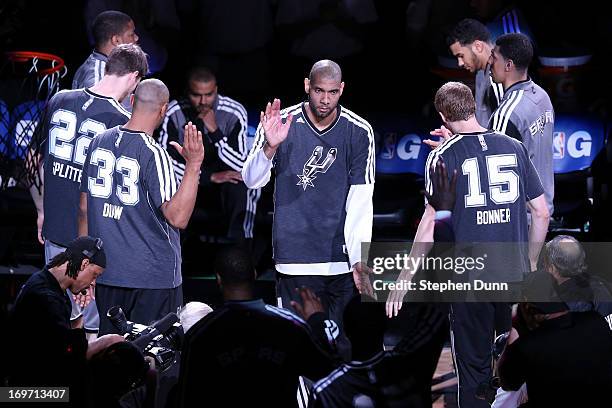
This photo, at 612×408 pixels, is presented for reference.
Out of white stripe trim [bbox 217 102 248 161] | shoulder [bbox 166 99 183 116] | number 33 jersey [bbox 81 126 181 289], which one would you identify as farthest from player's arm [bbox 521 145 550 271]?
shoulder [bbox 166 99 183 116]

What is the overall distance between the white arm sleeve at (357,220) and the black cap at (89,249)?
5.16 ft

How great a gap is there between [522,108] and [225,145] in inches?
121

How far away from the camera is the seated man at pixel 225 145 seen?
932cm

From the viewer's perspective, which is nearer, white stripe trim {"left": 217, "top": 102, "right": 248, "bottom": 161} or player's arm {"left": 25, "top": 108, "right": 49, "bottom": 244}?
player's arm {"left": 25, "top": 108, "right": 49, "bottom": 244}

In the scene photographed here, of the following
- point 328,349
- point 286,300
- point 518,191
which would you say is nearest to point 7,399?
point 328,349

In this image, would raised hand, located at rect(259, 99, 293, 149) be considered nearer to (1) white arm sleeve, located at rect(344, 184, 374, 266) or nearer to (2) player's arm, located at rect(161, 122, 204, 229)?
(2) player's arm, located at rect(161, 122, 204, 229)

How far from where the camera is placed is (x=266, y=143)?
648 cm

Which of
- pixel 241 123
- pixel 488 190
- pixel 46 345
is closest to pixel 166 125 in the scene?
pixel 241 123

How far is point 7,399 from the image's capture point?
201 inches

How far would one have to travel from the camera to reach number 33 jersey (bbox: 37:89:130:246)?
6.95 meters

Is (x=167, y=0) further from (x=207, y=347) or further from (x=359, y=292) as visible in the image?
(x=207, y=347)

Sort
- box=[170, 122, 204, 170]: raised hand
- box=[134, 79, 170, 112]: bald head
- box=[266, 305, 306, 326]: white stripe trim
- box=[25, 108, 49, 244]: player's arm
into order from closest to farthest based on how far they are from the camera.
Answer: box=[266, 305, 306, 326]: white stripe trim
box=[170, 122, 204, 170]: raised hand
box=[134, 79, 170, 112]: bald head
box=[25, 108, 49, 244]: player's arm

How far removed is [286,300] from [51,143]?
6.07ft

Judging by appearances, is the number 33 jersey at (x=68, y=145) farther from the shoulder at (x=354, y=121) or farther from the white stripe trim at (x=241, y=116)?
the white stripe trim at (x=241, y=116)
